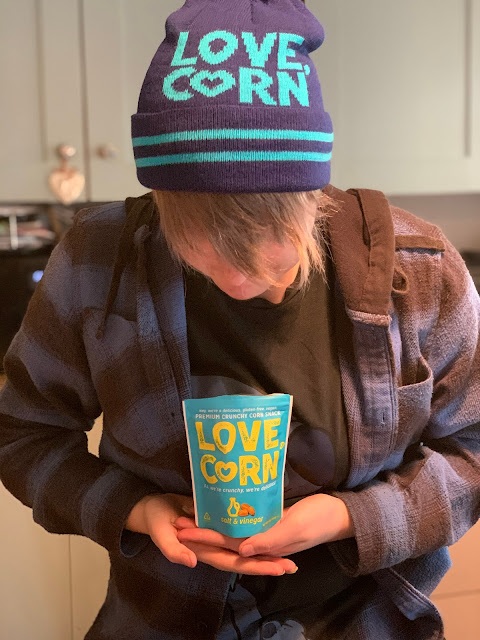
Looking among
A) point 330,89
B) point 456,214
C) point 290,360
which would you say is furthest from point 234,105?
point 456,214

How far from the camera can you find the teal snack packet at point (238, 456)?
2.06ft

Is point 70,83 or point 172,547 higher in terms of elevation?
point 70,83

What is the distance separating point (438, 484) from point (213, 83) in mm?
503

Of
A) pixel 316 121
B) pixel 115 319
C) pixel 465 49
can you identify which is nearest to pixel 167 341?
pixel 115 319

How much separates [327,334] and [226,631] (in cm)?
37

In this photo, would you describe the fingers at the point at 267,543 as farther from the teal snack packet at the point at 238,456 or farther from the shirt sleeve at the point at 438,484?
the shirt sleeve at the point at 438,484

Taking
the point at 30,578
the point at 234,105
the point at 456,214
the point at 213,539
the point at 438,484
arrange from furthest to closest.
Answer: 1. the point at 456,214
2. the point at 30,578
3. the point at 438,484
4. the point at 213,539
5. the point at 234,105

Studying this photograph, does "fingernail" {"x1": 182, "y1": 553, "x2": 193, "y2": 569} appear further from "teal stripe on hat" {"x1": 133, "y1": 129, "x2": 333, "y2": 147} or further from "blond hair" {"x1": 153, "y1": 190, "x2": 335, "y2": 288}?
"teal stripe on hat" {"x1": 133, "y1": 129, "x2": 333, "y2": 147}

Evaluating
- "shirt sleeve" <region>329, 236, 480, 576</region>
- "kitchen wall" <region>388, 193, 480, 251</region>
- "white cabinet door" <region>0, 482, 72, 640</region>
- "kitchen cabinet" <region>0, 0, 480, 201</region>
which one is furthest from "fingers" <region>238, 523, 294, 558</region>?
"kitchen wall" <region>388, 193, 480, 251</region>

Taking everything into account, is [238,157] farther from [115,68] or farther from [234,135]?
[115,68]

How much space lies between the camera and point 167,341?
77cm

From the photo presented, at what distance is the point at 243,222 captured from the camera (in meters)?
0.62

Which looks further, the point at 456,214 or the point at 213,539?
the point at 456,214

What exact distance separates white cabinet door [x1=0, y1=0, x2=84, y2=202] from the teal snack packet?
1.31 m
